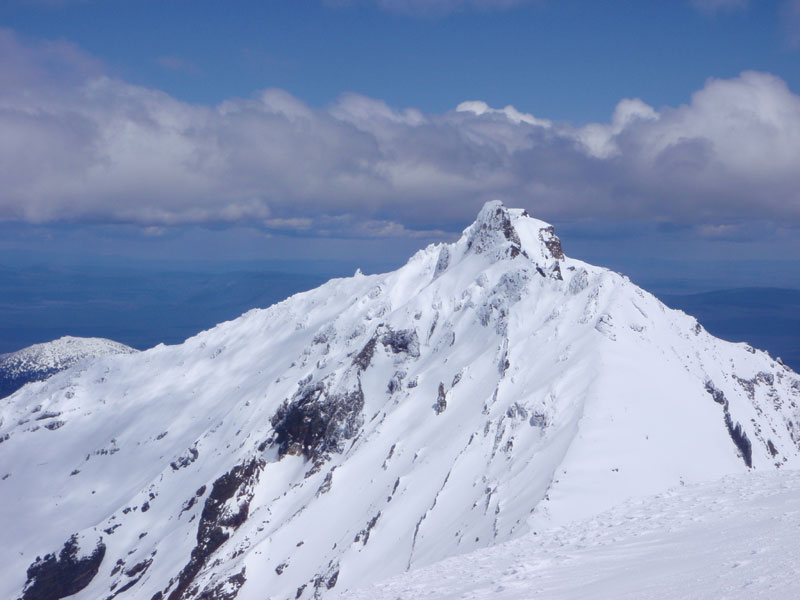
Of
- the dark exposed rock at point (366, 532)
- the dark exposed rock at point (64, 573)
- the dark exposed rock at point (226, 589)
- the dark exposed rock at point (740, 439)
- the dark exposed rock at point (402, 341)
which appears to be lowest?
the dark exposed rock at point (64, 573)

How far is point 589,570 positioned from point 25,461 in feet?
423

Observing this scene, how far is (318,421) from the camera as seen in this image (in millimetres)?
79188

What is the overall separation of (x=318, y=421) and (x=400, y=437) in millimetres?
16667

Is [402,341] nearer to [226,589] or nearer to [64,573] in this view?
[226,589]

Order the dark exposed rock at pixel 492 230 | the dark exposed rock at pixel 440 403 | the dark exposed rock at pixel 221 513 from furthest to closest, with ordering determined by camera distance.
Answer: the dark exposed rock at pixel 492 230, the dark exposed rock at pixel 221 513, the dark exposed rock at pixel 440 403

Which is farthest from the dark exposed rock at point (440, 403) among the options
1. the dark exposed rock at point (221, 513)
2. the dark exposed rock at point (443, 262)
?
the dark exposed rock at point (443, 262)

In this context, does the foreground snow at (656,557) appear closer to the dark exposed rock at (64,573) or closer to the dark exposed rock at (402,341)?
the dark exposed rock at (402,341)

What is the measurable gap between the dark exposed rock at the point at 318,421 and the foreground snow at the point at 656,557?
55.4m

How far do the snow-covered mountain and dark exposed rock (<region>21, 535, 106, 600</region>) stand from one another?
276 millimetres

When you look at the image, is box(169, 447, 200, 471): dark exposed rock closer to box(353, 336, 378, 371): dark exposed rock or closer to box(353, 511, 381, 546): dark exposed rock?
box(353, 336, 378, 371): dark exposed rock

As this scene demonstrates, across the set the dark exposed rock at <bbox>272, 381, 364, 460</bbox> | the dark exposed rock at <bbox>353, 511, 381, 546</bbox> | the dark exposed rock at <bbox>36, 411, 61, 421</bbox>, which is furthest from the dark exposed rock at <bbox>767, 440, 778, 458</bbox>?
the dark exposed rock at <bbox>36, 411, 61, 421</bbox>

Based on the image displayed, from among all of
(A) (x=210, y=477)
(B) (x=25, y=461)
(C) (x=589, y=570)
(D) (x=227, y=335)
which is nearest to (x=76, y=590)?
(A) (x=210, y=477)

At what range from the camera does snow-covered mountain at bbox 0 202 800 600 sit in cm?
4400

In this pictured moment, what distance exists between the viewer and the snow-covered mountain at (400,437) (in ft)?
144
